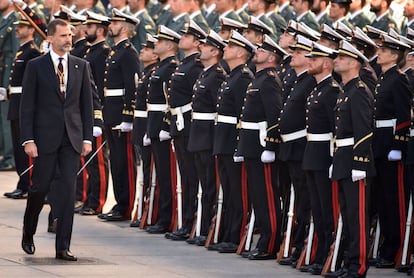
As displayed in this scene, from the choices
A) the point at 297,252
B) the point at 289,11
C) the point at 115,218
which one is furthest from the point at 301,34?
the point at 289,11

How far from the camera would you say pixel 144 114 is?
55.0 feet

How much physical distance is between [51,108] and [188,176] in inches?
98.0

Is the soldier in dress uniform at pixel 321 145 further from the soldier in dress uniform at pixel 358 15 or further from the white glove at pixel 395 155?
the soldier in dress uniform at pixel 358 15

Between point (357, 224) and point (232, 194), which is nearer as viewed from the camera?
point (357, 224)

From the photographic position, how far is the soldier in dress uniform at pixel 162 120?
16.3 metres

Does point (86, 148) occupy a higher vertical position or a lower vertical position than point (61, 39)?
lower

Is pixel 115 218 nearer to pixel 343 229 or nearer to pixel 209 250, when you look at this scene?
pixel 209 250

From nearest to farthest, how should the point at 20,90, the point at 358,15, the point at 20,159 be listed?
the point at 20,90, the point at 20,159, the point at 358,15

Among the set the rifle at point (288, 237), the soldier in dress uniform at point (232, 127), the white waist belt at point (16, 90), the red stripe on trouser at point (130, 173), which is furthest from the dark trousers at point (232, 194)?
the white waist belt at point (16, 90)

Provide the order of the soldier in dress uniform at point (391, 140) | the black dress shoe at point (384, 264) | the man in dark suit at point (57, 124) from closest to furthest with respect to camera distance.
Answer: the man in dark suit at point (57, 124), the soldier in dress uniform at point (391, 140), the black dress shoe at point (384, 264)

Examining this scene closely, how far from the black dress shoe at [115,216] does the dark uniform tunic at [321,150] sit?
3791 millimetres

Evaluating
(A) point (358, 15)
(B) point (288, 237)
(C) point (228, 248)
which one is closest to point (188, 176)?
(C) point (228, 248)

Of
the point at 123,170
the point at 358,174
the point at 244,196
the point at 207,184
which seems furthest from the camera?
the point at 123,170

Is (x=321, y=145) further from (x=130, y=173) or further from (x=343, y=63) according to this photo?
(x=130, y=173)
